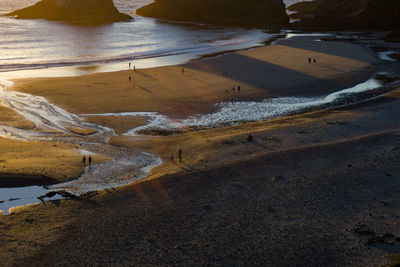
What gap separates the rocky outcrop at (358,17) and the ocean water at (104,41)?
1287cm

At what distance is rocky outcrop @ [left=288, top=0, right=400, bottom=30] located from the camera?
74.1 m

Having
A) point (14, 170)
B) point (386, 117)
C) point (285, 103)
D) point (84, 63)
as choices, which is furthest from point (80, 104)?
point (386, 117)

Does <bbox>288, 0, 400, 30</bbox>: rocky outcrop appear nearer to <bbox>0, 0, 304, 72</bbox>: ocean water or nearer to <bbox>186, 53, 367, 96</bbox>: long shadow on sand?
<bbox>0, 0, 304, 72</bbox>: ocean water

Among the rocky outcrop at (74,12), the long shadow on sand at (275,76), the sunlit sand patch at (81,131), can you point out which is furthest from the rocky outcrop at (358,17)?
the sunlit sand patch at (81,131)

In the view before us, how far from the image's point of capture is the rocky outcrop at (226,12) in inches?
3455

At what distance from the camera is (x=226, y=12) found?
309ft

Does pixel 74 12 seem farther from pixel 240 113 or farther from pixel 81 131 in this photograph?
pixel 81 131

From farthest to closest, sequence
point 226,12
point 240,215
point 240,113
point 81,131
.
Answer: point 226,12
point 240,113
point 81,131
point 240,215

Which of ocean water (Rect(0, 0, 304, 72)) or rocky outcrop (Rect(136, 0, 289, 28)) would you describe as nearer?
ocean water (Rect(0, 0, 304, 72))

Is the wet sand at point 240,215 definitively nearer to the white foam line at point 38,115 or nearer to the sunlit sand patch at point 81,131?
the sunlit sand patch at point 81,131

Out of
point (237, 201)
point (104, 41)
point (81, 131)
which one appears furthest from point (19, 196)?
point (104, 41)

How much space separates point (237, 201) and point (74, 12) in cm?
9062

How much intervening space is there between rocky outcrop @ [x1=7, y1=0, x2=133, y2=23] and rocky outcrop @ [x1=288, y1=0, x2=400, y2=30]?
1739 inches

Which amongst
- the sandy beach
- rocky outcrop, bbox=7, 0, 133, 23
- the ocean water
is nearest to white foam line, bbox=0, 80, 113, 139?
the sandy beach
